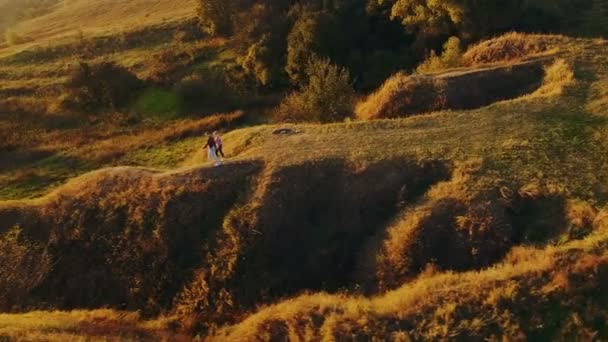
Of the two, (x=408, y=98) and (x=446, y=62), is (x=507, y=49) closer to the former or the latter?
(x=446, y=62)

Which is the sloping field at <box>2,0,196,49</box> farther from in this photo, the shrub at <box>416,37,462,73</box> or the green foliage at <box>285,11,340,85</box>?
the shrub at <box>416,37,462,73</box>

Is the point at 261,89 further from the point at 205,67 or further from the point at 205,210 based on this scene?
the point at 205,210

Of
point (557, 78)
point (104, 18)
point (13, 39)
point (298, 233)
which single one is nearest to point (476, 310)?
point (298, 233)

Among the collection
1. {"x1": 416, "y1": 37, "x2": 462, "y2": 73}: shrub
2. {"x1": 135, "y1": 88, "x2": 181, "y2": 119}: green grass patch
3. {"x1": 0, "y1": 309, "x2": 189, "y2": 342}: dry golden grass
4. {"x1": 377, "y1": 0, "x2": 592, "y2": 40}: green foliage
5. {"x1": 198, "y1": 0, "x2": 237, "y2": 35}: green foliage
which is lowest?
{"x1": 0, "y1": 309, "x2": 189, "y2": 342}: dry golden grass

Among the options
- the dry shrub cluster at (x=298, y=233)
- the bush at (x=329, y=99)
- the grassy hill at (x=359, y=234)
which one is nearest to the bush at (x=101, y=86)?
the bush at (x=329, y=99)

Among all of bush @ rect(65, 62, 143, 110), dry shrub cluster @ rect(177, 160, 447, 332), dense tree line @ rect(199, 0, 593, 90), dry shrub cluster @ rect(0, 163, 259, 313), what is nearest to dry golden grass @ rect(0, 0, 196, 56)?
bush @ rect(65, 62, 143, 110)

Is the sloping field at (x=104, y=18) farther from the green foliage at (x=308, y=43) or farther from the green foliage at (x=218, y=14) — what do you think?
the green foliage at (x=308, y=43)

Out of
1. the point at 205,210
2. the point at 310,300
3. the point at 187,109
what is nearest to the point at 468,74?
the point at 205,210
